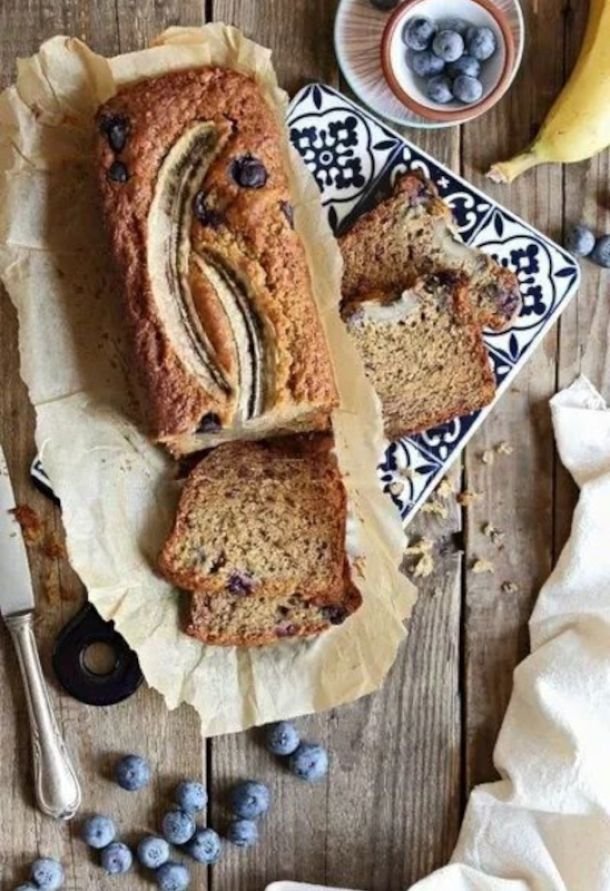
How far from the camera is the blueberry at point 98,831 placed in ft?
7.50

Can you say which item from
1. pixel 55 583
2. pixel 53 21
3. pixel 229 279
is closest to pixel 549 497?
pixel 229 279

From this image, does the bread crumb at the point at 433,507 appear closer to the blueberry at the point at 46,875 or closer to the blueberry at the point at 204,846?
the blueberry at the point at 204,846

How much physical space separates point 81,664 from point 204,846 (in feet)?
1.16

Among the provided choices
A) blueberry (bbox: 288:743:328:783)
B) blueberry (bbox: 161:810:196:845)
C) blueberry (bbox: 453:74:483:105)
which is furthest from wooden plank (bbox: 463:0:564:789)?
blueberry (bbox: 161:810:196:845)

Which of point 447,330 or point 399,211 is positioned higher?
point 399,211

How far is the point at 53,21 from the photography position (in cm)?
228

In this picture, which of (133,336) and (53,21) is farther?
(53,21)

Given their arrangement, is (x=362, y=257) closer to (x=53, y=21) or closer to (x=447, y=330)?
(x=447, y=330)

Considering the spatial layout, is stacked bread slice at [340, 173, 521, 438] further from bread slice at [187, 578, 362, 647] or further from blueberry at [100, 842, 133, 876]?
blueberry at [100, 842, 133, 876]

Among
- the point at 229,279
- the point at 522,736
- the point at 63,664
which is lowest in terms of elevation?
the point at 522,736

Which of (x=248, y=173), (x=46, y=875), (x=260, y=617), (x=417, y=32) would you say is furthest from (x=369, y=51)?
(x=46, y=875)

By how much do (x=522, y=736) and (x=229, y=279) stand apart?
878 millimetres

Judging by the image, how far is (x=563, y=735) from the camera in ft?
7.41

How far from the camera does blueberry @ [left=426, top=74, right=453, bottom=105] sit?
223 centimetres
